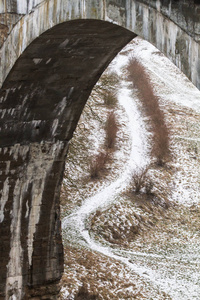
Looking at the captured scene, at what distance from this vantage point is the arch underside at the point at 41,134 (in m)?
6.75

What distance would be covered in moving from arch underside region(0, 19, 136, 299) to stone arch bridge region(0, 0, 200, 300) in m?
0.02

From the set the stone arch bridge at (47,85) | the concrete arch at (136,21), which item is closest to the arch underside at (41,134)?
the stone arch bridge at (47,85)

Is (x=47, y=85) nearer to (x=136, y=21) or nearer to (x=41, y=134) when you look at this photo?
(x=41, y=134)

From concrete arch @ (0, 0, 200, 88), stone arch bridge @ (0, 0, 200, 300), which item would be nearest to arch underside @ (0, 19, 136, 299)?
stone arch bridge @ (0, 0, 200, 300)

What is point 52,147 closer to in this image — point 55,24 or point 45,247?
point 45,247

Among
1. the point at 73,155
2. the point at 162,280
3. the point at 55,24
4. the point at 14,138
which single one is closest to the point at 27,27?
the point at 55,24

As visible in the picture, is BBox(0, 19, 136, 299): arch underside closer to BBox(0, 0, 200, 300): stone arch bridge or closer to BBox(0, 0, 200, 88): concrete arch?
BBox(0, 0, 200, 300): stone arch bridge

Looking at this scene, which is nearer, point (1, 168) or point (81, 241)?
point (1, 168)

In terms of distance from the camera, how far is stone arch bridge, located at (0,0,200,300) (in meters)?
4.25

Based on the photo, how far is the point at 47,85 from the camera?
7.80m

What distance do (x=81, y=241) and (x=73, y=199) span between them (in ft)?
8.54

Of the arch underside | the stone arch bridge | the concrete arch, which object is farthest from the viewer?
the arch underside

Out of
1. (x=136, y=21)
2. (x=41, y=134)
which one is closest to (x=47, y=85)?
(x=41, y=134)

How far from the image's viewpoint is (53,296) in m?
9.80
